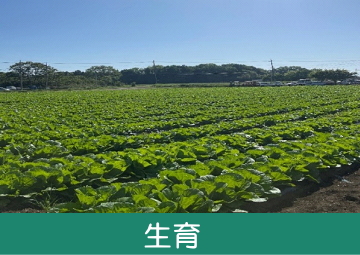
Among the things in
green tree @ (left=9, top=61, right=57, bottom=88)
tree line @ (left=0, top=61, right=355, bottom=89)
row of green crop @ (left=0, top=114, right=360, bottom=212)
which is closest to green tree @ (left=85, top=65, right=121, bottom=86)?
tree line @ (left=0, top=61, right=355, bottom=89)

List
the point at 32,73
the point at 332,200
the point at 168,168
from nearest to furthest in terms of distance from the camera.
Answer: the point at 332,200, the point at 168,168, the point at 32,73

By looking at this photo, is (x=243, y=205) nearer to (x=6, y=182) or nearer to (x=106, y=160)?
(x=106, y=160)

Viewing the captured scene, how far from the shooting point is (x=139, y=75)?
313ft

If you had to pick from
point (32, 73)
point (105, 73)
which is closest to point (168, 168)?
point (32, 73)

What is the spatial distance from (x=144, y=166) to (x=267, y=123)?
9.16 m

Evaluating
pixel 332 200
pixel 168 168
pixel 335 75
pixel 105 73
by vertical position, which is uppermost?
pixel 105 73

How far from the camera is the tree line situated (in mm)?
73919

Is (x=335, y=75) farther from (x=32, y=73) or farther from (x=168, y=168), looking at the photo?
(x=168, y=168)

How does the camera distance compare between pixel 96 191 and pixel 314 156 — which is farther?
pixel 314 156

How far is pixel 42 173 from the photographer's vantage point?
5059 millimetres

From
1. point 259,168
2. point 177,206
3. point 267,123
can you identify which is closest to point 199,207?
point 177,206

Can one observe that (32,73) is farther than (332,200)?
Yes

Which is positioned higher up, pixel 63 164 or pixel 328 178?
pixel 63 164

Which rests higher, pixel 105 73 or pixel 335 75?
pixel 105 73
